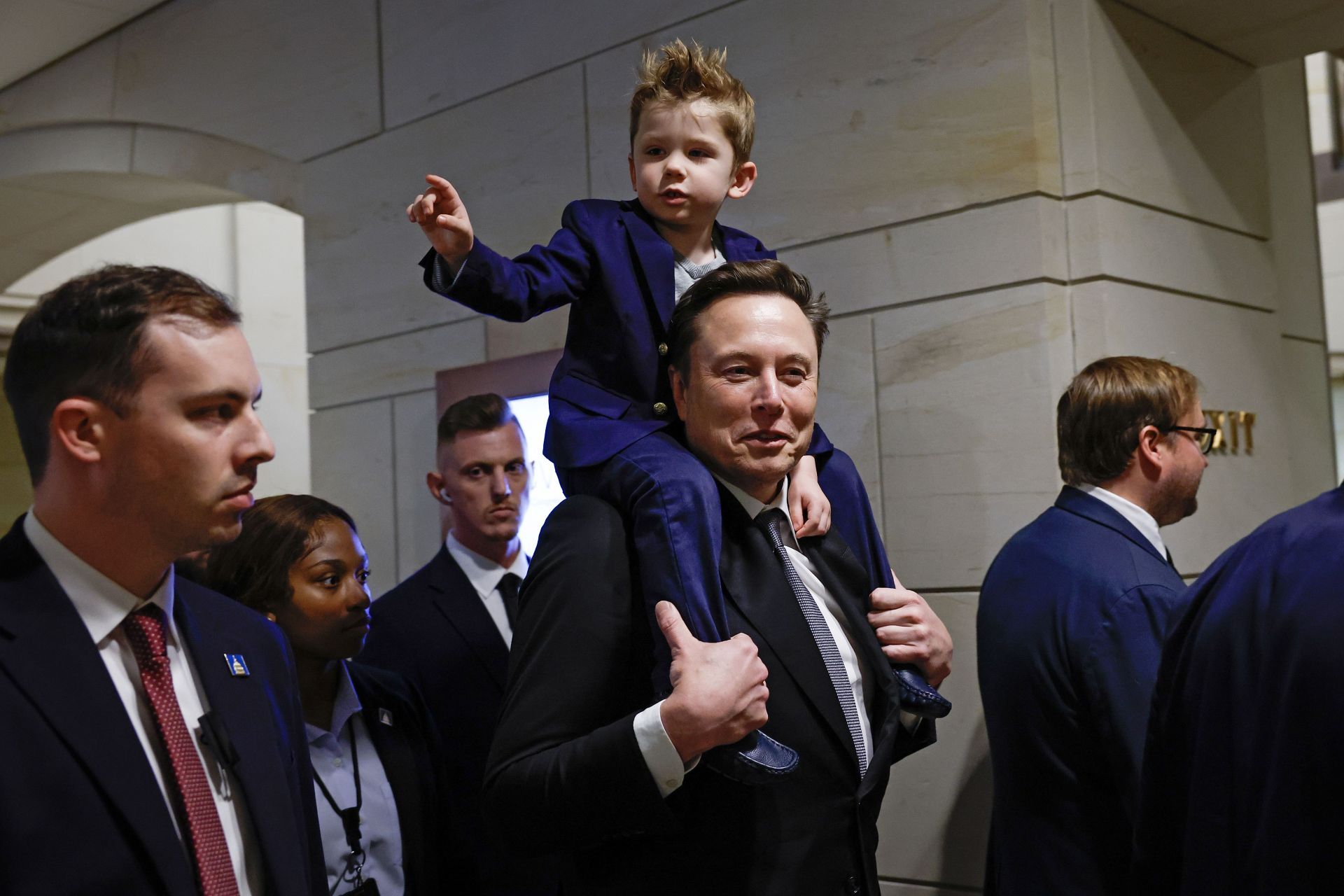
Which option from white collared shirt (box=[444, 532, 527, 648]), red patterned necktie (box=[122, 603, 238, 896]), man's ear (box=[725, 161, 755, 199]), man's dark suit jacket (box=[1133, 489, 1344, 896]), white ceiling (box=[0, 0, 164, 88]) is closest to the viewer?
man's dark suit jacket (box=[1133, 489, 1344, 896])

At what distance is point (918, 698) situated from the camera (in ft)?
7.25

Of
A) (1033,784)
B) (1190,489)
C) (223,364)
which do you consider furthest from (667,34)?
(223,364)

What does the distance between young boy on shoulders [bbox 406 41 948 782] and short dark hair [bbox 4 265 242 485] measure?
1.97ft

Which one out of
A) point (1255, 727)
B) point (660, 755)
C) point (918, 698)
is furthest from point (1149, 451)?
point (1255, 727)

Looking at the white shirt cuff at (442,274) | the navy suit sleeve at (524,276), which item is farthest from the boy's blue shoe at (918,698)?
the white shirt cuff at (442,274)

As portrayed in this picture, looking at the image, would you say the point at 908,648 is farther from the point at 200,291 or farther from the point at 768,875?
the point at 200,291

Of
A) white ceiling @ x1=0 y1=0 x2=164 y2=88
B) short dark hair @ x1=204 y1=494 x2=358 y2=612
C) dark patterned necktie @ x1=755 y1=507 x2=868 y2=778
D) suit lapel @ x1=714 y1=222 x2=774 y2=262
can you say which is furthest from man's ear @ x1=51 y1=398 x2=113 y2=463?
white ceiling @ x1=0 y1=0 x2=164 y2=88

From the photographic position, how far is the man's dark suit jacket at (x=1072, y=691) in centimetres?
285

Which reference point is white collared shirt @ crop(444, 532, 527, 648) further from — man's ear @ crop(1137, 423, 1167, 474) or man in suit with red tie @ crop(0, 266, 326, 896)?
man in suit with red tie @ crop(0, 266, 326, 896)

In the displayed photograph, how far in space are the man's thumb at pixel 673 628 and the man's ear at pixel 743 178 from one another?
105 cm

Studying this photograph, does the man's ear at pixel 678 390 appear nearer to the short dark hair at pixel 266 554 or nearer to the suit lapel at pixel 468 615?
the short dark hair at pixel 266 554

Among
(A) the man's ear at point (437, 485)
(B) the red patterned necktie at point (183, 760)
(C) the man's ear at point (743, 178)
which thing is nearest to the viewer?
(B) the red patterned necktie at point (183, 760)

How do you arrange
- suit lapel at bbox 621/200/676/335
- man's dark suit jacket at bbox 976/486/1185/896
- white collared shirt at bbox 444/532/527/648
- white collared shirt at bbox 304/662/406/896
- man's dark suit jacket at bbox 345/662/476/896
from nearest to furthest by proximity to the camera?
suit lapel at bbox 621/200/676/335
man's dark suit jacket at bbox 976/486/1185/896
white collared shirt at bbox 304/662/406/896
man's dark suit jacket at bbox 345/662/476/896
white collared shirt at bbox 444/532/527/648

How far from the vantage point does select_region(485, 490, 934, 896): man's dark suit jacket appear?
196 cm
